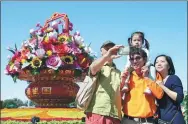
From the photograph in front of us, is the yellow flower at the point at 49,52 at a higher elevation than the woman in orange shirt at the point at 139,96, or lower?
higher

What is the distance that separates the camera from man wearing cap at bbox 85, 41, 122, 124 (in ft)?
11.6

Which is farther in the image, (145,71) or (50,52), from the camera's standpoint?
(50,52)

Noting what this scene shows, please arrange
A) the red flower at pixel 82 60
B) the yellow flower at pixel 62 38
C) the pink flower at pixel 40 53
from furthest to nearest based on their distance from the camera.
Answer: the red flower at pixel 82 60 < the yellow flower at pixel 62 38 < the pink flower at pixel 40 53

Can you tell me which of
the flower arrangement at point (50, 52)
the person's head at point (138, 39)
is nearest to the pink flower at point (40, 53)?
the flower arrangement at point (50, 52)

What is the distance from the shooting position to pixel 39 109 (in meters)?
11.2

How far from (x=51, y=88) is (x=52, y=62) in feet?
3.14

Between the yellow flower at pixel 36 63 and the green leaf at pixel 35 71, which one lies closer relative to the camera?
the yellow flower at pixel 36 63

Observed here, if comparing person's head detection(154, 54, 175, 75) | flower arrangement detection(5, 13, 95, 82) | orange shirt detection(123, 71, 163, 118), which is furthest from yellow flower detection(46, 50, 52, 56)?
orange shirt detection(123, 71, 163, 118)

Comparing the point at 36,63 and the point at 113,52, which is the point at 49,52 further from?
the point at 113,52

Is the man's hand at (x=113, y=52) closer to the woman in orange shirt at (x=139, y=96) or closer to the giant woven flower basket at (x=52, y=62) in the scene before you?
the woman in orange shirt at (x=139, y=96)

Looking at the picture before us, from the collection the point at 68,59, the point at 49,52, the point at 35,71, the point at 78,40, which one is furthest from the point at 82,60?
the point at 35,71

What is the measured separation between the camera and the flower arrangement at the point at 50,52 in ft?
35.6

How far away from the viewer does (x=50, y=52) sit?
10.8 m

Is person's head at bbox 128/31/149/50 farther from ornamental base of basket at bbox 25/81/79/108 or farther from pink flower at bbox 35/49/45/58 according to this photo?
ornamental base of basket at bbox 25/81/79/108
